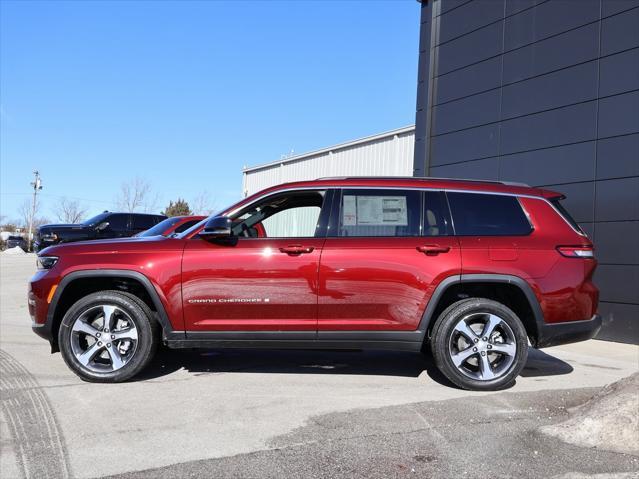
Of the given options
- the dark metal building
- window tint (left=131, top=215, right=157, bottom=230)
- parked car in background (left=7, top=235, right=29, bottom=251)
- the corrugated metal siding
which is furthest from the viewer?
parked car in background (left=7, top=235, right=29, bottom=251)

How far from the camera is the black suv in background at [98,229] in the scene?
1351 centimetres

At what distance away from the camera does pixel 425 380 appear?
5.25 metres

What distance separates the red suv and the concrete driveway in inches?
16.3

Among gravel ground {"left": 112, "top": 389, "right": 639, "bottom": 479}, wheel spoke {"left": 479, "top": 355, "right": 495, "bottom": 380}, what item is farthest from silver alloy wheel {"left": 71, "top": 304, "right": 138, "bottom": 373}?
wheel spoke {"left": 479, "top": 355, "right": 495, "bottom": 380}

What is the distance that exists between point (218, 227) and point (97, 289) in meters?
1.45

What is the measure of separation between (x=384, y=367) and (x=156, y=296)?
8.29ft

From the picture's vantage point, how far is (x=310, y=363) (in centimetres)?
586

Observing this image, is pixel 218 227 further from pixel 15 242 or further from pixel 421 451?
pixel 15 242

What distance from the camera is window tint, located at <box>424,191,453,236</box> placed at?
16.2 feet

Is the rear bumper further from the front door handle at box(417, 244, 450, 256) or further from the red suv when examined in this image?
the front door handle at box(417, 244, 450, 256)

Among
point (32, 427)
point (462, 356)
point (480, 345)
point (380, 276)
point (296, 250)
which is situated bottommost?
point (32, 427)

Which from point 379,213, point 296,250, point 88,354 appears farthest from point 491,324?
point 88,354

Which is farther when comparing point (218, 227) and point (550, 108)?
point (550, 108)

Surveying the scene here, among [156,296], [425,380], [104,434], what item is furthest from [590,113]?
[104,434]
